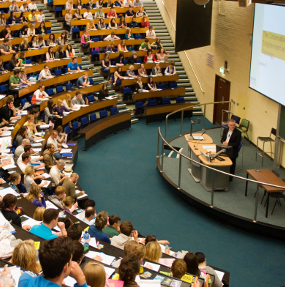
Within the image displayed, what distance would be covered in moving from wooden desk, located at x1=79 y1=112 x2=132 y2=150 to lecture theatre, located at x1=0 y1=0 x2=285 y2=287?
0.07 metres

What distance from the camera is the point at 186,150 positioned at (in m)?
11.7

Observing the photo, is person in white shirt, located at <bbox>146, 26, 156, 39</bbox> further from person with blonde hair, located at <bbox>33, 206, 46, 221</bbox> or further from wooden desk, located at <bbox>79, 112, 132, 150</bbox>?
person with blonde hair, located at <bbox>33, 206, 46, 221</bbox>

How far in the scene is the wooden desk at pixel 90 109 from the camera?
12.4 m

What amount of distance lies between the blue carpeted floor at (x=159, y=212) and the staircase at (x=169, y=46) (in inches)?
164

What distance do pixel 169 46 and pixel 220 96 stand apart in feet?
16.2

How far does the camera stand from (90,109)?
13555 millimetres

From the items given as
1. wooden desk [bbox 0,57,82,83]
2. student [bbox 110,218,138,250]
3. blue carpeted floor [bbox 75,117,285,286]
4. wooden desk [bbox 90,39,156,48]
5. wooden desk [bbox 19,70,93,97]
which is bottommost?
blue carpeted floor [bbox 75,117,285,286]

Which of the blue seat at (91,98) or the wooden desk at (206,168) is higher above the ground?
the blue seat at (91,98)

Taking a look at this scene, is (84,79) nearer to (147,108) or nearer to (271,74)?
(147,108)

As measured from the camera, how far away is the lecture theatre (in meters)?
5.21

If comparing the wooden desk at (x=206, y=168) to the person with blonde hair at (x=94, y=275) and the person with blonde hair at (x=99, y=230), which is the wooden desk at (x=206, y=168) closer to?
the person with blonde hair at (x=99, y=230)

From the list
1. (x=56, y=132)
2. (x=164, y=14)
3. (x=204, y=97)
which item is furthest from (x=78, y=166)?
(x=164, y=14)

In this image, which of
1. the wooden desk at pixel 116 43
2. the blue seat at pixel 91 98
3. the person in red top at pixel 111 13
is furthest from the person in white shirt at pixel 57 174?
the person in red top at pixel 111 13

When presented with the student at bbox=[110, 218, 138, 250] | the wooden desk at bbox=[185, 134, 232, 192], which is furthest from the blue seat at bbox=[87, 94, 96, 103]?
the student at bbox=[110, 218, 138, 250]
